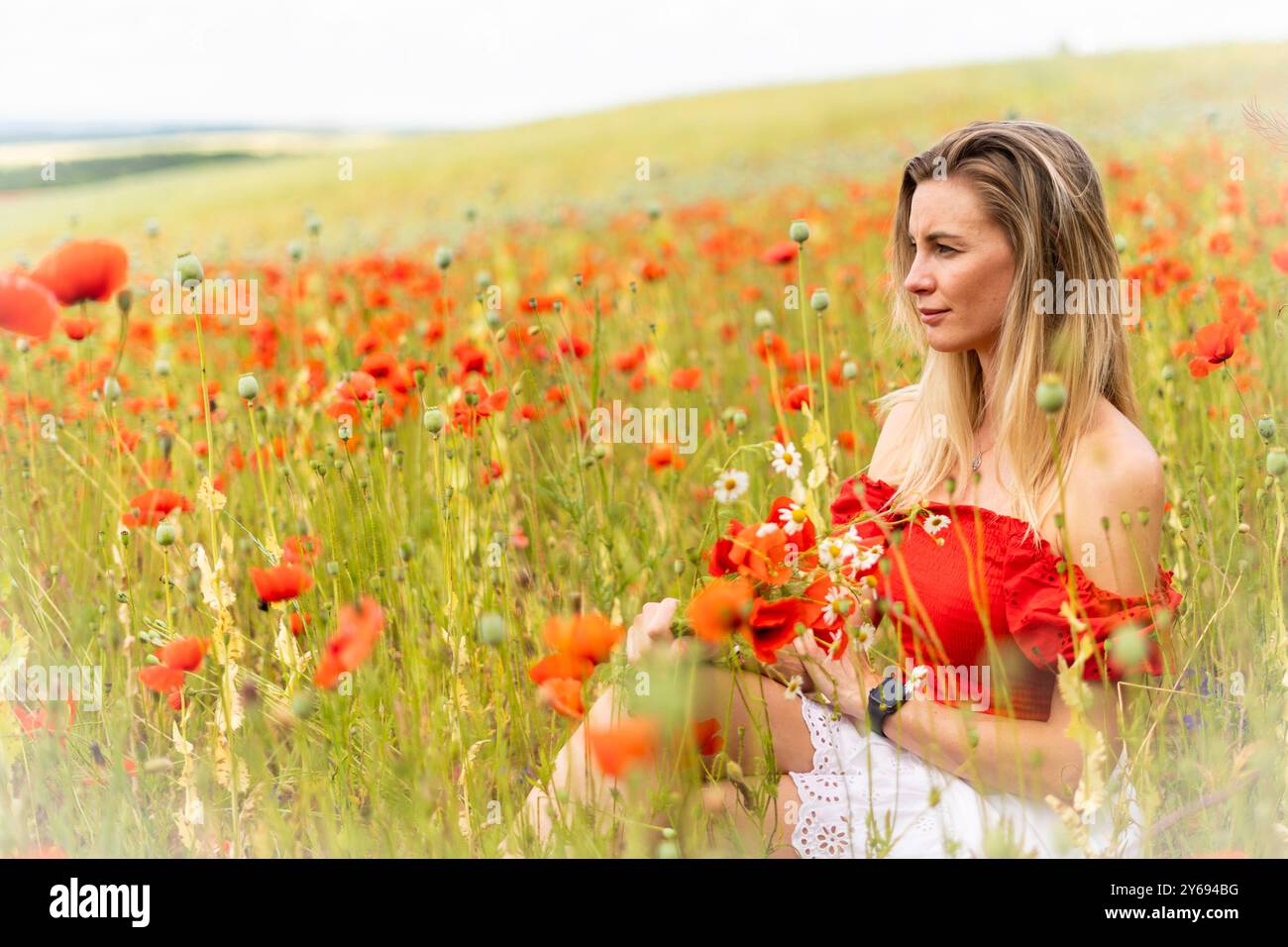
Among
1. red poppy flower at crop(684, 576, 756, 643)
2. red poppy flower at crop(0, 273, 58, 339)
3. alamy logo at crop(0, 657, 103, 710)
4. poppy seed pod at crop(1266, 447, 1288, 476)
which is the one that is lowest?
alamy logo at crop(0, 657, 103, 710)

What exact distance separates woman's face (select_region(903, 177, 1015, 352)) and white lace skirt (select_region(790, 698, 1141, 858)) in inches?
23.4

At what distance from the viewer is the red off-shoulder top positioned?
1.48 meters

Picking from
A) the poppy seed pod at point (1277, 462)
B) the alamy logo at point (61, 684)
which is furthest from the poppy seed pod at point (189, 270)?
the poppy seed pod at point (1277, 462)

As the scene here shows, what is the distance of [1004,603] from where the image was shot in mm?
1581

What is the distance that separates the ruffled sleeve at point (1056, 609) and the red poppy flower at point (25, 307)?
129 centimetres

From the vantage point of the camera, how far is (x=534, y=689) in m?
1.87

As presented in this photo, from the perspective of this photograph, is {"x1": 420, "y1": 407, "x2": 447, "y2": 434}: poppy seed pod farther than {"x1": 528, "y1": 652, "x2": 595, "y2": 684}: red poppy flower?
Yes

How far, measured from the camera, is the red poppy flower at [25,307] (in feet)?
4.82

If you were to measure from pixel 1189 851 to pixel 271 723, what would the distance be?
1320 mm

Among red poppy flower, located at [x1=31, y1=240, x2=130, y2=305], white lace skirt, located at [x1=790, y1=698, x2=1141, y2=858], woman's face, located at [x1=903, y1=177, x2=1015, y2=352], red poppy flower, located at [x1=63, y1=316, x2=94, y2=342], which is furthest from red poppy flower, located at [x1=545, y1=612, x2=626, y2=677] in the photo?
red poppy flower, located at [x1=63, y1=316, x2=94, y2=342]

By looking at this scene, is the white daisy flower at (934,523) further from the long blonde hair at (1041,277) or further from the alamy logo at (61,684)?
the alamy logo at (61,684)

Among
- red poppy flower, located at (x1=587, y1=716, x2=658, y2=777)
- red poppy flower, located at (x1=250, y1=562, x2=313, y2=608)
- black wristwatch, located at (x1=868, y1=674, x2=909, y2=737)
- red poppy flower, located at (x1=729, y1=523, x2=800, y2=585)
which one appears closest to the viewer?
red poppy flower, located at (x1=587, y1=716, x2=658, y2=777)

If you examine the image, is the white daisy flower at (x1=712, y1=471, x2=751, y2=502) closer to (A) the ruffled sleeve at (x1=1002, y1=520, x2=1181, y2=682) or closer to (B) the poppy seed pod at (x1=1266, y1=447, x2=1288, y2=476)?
(A) the ruffled sleeve at (x1=1002, y1=520, x2=1181, y2=682)
